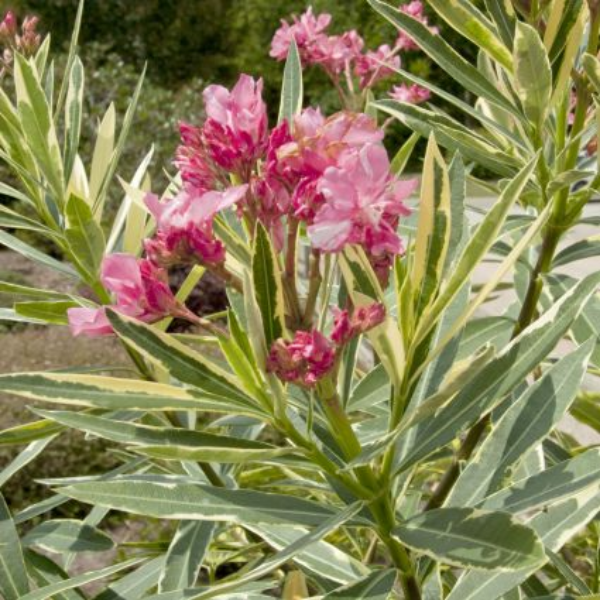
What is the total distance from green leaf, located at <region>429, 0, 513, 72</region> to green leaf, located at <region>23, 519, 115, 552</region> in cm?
76

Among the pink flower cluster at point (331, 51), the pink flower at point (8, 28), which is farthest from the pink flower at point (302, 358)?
the pink flower cluster at point (331, 51)

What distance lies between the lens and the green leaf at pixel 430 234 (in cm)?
69

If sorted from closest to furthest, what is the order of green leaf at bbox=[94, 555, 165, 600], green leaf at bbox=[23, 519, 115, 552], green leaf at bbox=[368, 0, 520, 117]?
green leaf at bbox=[368, 0, 520, 117]
green leaf at bbox=[94, 555, 165, 600]
green leaf at bbox=[23, 519, 115, 552]

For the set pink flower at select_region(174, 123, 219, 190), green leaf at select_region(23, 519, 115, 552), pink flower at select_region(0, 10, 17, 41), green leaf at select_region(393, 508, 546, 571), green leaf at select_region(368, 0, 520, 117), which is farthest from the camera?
pink flower at select_region(0, 10, 17, 41)

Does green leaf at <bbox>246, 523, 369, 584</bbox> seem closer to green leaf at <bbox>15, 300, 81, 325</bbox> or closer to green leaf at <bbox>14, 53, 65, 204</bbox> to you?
green leaf at <bbox>15, 300, 81, 325</bbox>

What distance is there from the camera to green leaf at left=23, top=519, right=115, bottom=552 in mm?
1230

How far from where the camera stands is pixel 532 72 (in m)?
0.91

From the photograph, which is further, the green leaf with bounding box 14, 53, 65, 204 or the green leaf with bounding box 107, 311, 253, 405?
the green leaf with bounding box 14, 53, 65, 204

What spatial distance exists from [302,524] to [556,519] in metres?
0.21

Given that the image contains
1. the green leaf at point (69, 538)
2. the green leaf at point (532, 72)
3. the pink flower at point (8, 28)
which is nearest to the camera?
the green leaf at point (532, 72)

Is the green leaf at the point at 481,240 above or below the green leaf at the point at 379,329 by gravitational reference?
above

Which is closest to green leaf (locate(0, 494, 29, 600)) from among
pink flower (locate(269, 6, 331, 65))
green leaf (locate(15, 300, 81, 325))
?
green leaf (locate(15, 300, 81, 325))

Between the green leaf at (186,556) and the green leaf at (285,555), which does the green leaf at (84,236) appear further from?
the green leaf at (285,555)

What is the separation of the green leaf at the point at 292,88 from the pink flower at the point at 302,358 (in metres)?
0.37
